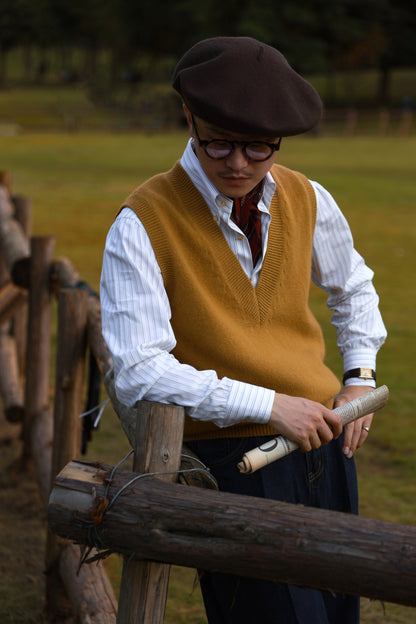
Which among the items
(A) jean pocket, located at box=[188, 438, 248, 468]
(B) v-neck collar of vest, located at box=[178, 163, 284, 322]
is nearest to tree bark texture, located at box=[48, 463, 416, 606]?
(A) jean pocket, located at box=[188, 438, 248, 468]

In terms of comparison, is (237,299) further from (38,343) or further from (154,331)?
(38,343)

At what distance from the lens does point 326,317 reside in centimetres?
838

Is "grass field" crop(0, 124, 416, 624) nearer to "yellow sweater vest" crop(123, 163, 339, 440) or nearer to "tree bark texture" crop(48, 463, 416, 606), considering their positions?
"yellow sweater vest" crop(123, 163, 339, 440)

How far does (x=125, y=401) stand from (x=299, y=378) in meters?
0.45

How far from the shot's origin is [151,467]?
197cm

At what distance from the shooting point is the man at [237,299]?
1.98 meters

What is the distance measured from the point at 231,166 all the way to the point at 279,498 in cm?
84

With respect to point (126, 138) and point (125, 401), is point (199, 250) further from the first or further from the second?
point (126, 138)

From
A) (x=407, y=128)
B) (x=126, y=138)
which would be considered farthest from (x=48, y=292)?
(x=407, y=128)

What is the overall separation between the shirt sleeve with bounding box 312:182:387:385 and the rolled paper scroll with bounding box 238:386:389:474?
0.56ft

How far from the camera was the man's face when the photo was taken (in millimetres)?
2045

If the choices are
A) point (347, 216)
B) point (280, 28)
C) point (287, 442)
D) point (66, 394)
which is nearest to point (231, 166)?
point (287, 442)

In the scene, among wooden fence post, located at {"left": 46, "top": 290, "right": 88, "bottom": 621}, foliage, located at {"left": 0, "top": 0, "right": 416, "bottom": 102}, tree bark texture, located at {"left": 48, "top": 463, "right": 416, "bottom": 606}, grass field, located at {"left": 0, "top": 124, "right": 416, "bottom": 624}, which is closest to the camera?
tree bark texture, located at {"left": 48, "top": 463, "right": 416, "bottom": 606}

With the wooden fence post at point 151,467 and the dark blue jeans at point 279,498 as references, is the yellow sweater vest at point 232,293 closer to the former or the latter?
the dark blue jeans at point 279,498
